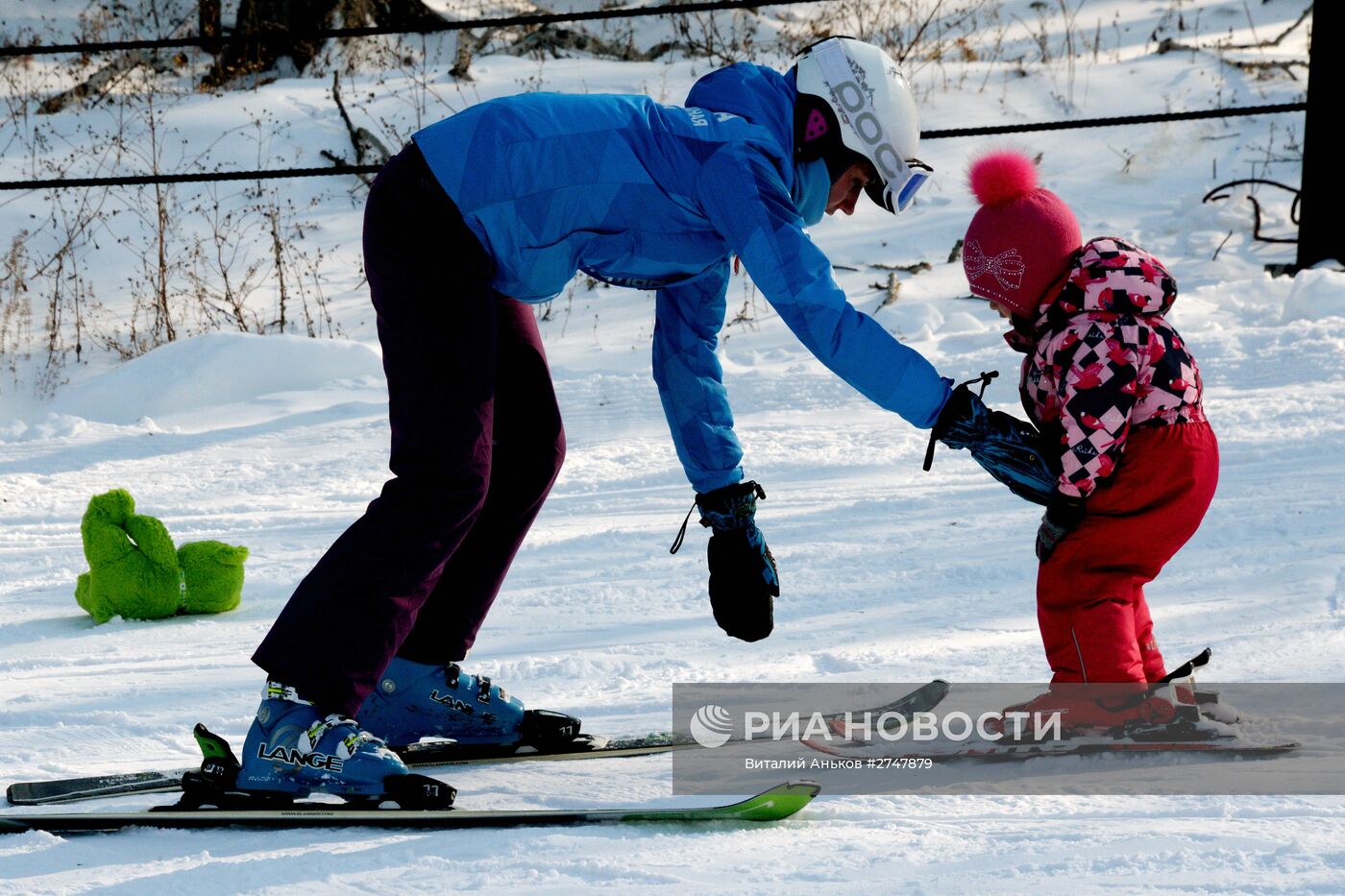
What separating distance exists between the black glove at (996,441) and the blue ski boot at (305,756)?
111 centimetres

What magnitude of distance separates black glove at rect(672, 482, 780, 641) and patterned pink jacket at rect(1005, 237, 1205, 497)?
599mm

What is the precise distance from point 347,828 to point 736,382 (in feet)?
12.9

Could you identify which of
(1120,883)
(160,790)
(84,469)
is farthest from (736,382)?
(1120,883)

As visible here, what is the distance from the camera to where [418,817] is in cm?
235

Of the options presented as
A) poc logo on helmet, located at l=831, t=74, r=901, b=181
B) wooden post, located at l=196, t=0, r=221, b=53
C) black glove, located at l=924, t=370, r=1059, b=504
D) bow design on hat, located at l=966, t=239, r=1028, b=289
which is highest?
wooden post, located at l=196, t=0, r=221, b=53

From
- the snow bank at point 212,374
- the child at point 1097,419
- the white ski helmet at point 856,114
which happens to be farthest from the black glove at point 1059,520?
the snow bank at point 212,374

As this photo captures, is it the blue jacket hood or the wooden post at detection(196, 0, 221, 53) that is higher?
the wooden post at detection(196, 0, 221, 53)

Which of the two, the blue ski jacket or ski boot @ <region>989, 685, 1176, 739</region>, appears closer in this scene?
the blue ski jacket

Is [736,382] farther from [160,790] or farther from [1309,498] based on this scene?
[160,790]

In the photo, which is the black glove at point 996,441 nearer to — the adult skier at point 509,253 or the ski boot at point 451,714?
the adult skier at point 509,253

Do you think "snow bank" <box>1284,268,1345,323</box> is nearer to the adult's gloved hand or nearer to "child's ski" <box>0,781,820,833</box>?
the adult's gloved hand

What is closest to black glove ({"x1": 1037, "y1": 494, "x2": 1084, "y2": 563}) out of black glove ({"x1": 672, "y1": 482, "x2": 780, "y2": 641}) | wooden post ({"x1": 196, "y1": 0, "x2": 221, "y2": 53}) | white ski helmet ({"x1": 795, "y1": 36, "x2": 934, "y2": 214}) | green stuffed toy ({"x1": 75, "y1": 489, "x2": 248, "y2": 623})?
black glove ({"x1": 672, "y1": 482, "x2": 780, "y2": 641})

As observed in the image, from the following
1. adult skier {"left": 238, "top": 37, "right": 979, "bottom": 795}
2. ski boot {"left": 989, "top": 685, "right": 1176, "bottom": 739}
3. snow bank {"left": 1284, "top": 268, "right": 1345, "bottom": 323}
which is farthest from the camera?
snow bank {"left": 1284, "top": 268, "right": 1345, "bottom": 323}

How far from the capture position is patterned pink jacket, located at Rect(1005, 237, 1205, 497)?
2615mm
